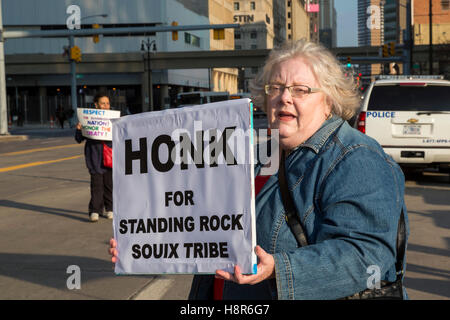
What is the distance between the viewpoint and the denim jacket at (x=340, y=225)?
2131mm

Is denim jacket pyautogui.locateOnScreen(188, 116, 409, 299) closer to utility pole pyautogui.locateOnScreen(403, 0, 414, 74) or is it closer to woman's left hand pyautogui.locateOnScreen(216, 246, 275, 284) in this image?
woman's left hand pyautogui.locateOnScreen(216, 246, 275, 284)

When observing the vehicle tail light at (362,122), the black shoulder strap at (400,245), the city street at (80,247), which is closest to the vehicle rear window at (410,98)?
the vehicle tail light at (362,122)

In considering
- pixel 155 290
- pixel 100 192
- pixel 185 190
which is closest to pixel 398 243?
pixel 185 190

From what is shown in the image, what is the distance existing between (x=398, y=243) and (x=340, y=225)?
31cm

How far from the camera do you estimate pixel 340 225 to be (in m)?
2.13

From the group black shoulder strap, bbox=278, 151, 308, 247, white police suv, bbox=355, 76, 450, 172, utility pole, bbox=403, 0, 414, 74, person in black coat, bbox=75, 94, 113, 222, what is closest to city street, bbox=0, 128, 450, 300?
person in black coat, bbox=75, 94, 113, 222

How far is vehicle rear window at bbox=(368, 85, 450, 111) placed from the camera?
42.1 feet

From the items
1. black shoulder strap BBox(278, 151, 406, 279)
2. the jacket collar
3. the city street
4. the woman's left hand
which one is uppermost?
the jacket collar

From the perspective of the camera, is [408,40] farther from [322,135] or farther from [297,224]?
[297,224]

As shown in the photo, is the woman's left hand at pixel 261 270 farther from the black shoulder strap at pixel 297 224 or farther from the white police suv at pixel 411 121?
the white police suv at pixel 411 121

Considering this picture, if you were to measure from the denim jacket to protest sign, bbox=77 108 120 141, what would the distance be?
7357mm
